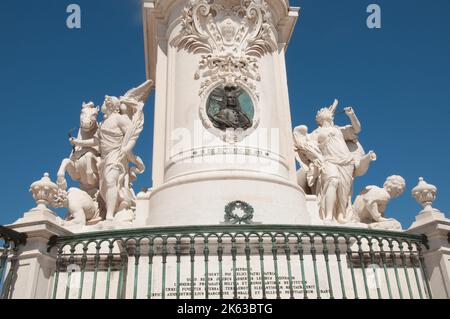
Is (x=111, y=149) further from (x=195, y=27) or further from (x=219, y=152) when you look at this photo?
(x=195, y=27)

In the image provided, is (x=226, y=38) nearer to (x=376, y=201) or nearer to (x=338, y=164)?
(x=338, y=164)

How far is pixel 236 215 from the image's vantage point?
900 centimetres

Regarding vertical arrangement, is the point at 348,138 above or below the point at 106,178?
above

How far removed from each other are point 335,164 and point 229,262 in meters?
4.79

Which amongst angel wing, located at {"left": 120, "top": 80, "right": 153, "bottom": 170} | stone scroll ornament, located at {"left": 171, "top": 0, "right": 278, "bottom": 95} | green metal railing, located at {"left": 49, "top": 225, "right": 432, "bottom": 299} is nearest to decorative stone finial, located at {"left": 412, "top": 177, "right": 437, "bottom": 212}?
green metal railing, located at {"left": 49, "top": 225, "right": 432, "bottom": 299}

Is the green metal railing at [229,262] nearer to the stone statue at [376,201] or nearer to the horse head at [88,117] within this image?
the stone statue at [376,201]

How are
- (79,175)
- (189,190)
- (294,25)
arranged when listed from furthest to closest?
(294,25) → (79,175) → (189,190)

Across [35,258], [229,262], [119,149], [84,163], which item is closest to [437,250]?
[229,262]

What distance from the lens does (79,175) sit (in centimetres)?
1155

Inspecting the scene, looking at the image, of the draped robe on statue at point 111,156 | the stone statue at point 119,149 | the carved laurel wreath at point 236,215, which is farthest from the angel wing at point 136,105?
the carved laurel wreath at point 236,215

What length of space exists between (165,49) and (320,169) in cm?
560

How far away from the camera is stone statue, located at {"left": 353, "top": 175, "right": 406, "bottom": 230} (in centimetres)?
1066

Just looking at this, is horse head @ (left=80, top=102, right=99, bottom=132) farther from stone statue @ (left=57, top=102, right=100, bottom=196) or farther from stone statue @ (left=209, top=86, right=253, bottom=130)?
Result: stone statue @ (left=209, top=86, right=253, bottom=130)
